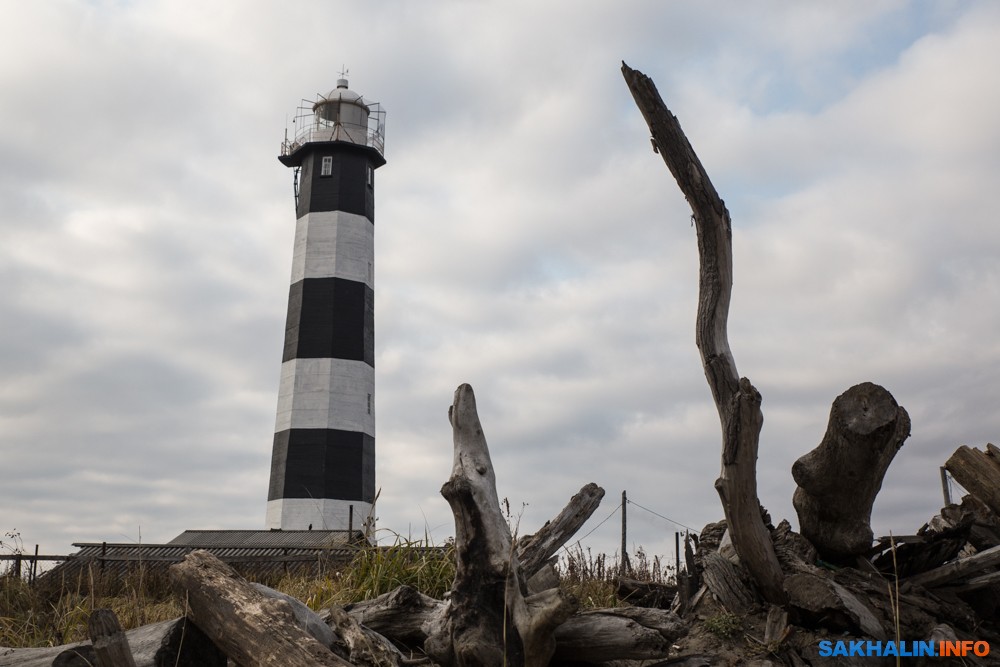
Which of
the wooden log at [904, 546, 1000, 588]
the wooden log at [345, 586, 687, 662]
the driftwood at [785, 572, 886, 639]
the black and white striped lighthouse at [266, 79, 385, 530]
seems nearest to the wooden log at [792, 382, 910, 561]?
the wooden log at [904, 546, 1000, 588]

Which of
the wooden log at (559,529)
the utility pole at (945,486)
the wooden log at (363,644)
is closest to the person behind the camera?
the wooden log at (363,644)

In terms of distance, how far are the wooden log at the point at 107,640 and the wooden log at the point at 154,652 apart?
0.46 metres

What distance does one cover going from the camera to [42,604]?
926 centimetres

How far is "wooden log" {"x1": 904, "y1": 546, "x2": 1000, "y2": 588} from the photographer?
692 centimetres

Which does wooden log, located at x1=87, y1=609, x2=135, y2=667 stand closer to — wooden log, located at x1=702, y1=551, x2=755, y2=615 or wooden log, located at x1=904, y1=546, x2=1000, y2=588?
wooden log, located at x1=702, y1=551, x2=755, y2=615

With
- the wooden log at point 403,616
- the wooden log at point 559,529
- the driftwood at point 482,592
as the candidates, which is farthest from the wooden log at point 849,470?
the wooden log at point 403,616

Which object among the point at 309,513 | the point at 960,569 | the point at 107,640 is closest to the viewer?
the point at 107,640

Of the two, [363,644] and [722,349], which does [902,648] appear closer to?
[722,349]

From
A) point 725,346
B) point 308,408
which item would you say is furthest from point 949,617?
point 308,408

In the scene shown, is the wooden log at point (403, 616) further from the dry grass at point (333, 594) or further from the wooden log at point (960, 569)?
the wooden log at point (960, 569)

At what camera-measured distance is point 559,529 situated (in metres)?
6.40

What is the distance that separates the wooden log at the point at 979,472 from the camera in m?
7.72

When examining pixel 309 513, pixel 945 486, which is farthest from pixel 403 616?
pixel 309 513

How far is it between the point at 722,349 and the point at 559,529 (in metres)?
1.87
